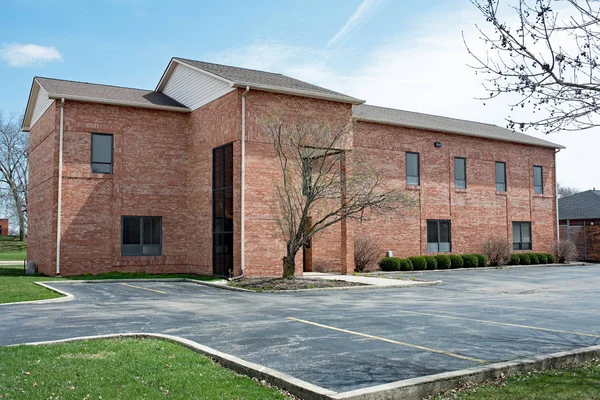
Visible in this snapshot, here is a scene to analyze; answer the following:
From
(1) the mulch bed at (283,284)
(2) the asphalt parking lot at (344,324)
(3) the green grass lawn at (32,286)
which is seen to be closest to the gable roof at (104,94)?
(3) the green grass lawn at (32,286)

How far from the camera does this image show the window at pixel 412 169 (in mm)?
30516

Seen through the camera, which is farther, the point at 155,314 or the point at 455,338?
the point at 155,314

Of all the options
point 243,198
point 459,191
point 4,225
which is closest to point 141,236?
point 243,198

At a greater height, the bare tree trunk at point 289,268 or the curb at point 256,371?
the bare tree trunk at point 289,268

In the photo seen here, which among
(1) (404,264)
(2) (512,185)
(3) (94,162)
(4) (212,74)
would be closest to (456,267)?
(1) (404,264)

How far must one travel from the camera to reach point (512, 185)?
3494 centimetres

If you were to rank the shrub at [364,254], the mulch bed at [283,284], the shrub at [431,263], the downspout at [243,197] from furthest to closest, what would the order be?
the shrub at [431,263] < the shrub at [364,254] < the downspout at [243,197] < the mulch bed at [283,284]

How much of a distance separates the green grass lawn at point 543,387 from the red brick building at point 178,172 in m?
15.2

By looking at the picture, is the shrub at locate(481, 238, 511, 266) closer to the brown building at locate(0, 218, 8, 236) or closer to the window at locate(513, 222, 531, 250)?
the window at locate(513, 222, 531, 250)

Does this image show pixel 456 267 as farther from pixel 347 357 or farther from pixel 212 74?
pixel 347 357

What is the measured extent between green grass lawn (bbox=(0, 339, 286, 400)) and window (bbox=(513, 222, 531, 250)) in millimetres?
30439

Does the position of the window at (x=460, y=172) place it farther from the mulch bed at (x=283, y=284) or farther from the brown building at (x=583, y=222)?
the mulch bed at (x=283, y=284)

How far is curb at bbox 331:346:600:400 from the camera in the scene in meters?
6.16

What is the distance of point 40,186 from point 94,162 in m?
3.79
